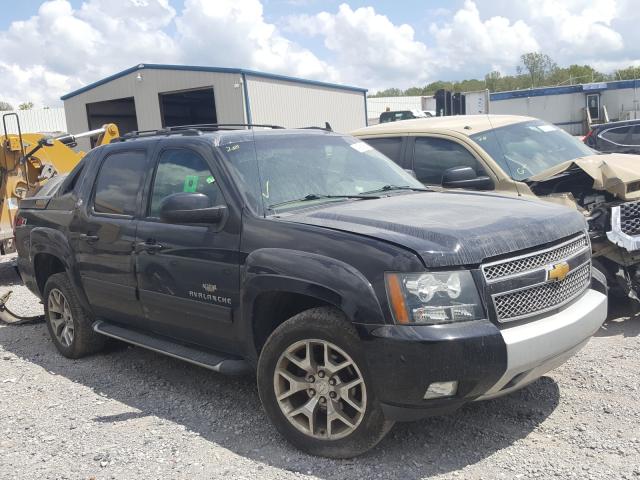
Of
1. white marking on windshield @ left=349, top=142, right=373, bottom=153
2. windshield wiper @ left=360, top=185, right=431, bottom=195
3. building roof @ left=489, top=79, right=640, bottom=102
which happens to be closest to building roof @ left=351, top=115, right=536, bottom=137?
white marking on windshield @ left=349, top=142, right=373, bottom=153

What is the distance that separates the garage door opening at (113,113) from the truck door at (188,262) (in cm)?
2054

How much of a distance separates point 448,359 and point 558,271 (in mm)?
930

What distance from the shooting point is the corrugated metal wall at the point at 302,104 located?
21047 mm

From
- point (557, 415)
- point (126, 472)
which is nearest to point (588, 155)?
point (557, 415)

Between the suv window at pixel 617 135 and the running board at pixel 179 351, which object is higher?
the suv window at pixel 617 135

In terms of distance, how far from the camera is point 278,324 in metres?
3.83

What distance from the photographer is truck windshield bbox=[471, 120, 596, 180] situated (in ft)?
20.6

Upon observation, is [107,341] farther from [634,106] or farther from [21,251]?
[634,106]

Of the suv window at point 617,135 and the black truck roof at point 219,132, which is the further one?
the suv window at point 617,135

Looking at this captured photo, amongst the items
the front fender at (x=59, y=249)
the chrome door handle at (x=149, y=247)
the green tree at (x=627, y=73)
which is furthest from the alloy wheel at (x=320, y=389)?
the green tree at (x=627, y=73)

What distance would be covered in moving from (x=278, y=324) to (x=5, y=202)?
787 centimetres

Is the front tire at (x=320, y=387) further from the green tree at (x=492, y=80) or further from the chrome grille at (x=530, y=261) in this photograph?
the green tree at (x=492, y=80)

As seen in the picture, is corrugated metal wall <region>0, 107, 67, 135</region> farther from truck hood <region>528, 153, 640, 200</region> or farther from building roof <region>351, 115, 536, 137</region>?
truck hood <region>528, 153, 640, 200</region>

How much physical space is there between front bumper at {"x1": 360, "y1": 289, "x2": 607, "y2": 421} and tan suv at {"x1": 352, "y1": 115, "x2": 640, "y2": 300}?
100 inches
